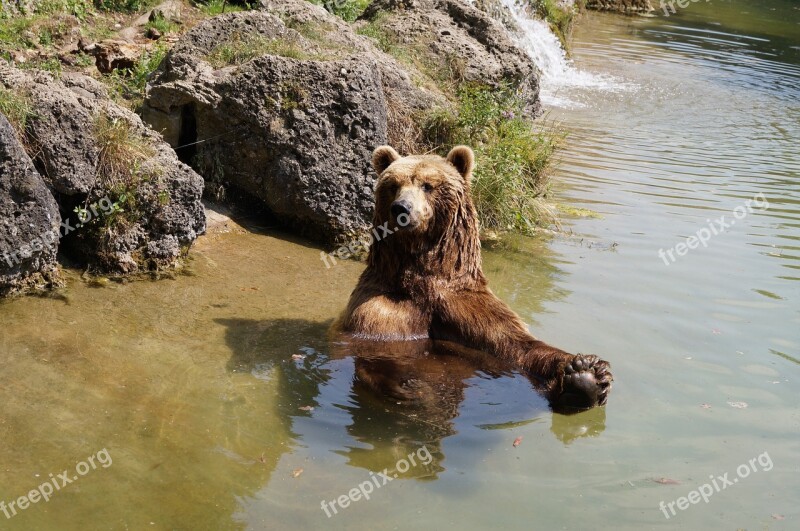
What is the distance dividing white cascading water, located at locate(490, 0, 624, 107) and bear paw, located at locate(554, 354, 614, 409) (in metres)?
11.5

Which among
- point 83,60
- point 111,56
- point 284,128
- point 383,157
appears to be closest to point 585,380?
point 383,157

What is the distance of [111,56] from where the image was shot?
963 centimetres

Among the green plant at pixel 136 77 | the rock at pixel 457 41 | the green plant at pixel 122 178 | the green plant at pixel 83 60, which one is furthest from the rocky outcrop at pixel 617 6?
the green plant at pixel 122 178

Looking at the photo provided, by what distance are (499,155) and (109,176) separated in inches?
167

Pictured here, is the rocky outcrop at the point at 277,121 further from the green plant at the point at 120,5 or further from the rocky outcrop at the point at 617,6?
the rocky outcrop at the point at 617,6

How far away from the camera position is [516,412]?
5480 mm

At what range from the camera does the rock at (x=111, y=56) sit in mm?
9586

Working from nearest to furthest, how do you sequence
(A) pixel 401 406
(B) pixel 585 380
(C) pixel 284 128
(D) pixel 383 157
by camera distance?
1. (B) pixel 585 380
2. (A) pixel 401 406
3. (D) pixel 383 157
4. (C) pixel 284 128

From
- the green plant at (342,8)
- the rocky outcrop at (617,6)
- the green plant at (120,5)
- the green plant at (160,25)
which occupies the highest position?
the rocky outcrop at (617,6)

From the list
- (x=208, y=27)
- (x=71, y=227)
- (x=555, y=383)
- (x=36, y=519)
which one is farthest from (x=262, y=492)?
(x=208, y=27)

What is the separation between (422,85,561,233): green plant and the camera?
30.7 ft

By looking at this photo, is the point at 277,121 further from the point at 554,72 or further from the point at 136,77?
the point at 554,72

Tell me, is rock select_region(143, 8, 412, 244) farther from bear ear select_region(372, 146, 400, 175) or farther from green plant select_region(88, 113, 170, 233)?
bear ear select_region(372, 146, 400, 175)

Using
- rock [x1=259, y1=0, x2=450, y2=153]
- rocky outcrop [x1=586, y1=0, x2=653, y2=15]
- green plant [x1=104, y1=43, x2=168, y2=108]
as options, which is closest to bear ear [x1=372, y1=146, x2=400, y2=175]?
rock [x1=259, y1=0, x2=450, y2=153]
